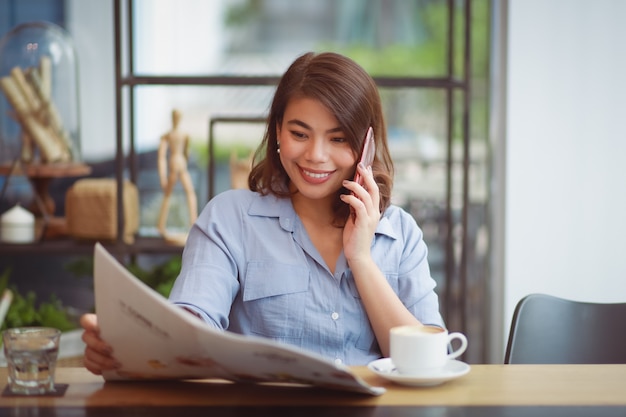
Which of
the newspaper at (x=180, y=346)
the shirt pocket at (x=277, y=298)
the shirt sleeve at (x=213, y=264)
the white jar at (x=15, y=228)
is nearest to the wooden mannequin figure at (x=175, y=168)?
the white jar at (x=15, y=228)

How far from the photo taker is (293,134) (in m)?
1.82

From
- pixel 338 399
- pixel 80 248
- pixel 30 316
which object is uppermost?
pixel 338 399

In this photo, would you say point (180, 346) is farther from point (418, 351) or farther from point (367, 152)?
point (367, 152)

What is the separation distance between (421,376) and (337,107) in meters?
0.63

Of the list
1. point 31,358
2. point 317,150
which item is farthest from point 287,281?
point 31,358

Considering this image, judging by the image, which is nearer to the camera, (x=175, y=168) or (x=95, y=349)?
(x=95, y=349)

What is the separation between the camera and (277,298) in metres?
1.79

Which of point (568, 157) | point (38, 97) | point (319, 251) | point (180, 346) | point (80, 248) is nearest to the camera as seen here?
point (180, 346)

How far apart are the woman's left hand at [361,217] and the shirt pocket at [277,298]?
0.36 ft

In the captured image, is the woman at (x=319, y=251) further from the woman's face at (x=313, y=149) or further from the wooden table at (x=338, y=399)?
the wooden table at (x=338, y=399)

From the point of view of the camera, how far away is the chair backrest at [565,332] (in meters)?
1.90

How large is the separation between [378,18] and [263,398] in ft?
12.3

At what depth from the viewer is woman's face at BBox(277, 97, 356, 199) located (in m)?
1.79

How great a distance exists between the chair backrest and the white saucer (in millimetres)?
506
